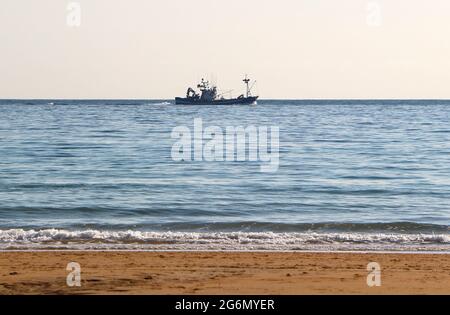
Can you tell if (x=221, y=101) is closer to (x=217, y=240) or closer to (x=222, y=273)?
(x=217, y=240)

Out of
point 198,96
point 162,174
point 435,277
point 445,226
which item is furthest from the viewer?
point 198,96

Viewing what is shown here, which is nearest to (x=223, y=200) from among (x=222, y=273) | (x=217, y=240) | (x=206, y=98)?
(x=217, y=240)

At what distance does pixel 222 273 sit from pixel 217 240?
4.64 meters

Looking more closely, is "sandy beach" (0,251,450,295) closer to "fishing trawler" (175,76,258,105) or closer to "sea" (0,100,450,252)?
"sea" (0,100,450,252)

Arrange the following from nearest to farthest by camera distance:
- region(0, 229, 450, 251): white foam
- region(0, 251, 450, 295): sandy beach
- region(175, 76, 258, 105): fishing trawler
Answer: region(0, 251, 450, 295): sandy beach → region(0, 229, 450, 251): white foam → region(175, 76, 258, 105): fishing trawler

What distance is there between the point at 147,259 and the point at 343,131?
54755 mm

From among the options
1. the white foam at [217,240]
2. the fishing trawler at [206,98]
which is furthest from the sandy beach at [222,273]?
the fishing trawler at [206,98]

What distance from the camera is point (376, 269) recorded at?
1327cm

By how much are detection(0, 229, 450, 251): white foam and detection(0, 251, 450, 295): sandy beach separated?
4.46ft

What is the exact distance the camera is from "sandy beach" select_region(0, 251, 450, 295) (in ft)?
37.9

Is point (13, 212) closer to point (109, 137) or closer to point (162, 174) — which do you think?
point (162, 174)

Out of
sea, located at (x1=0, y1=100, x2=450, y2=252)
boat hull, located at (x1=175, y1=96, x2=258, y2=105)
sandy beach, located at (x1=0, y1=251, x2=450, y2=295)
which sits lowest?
boat hull, located at (x1=175, y1=96, x2=258, y2=105)

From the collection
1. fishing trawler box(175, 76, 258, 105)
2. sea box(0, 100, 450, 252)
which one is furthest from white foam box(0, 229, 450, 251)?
fishing trawler box(175, 76, 258, 105)
